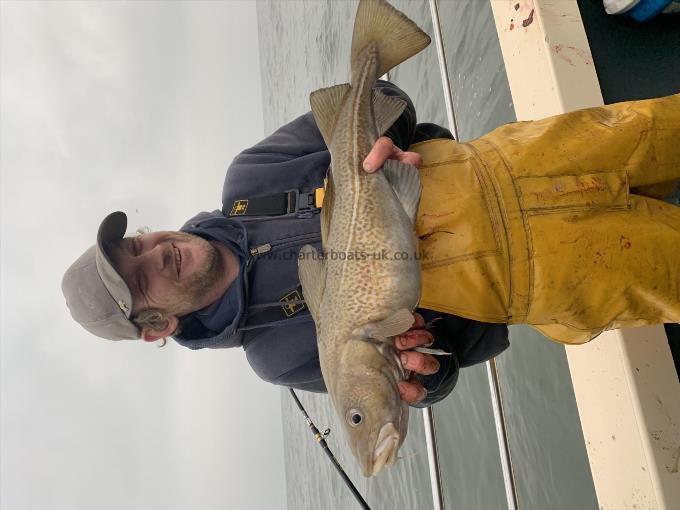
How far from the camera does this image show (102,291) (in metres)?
3.10

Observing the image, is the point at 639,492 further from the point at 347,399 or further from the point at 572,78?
the point at 572,78

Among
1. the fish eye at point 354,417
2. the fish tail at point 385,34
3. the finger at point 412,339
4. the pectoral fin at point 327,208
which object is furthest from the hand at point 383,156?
the fish eye at point 354,417

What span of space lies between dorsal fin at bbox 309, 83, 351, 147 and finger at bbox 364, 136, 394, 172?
0.31 m

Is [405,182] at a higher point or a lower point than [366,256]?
higher

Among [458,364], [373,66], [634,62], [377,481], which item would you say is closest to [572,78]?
[634,62]

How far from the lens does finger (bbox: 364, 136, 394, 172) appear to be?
2430mm

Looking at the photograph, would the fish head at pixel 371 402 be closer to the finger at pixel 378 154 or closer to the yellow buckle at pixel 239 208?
the finger at pixel 378 154

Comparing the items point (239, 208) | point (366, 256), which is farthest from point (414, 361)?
point (239, 208)

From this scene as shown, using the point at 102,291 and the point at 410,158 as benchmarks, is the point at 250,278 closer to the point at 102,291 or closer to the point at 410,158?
the point at 102,291

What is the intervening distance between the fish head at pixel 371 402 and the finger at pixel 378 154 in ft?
2.86

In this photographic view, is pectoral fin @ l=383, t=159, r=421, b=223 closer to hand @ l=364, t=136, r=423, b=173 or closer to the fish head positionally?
hand @ l=364, t=136, r=423, b=173

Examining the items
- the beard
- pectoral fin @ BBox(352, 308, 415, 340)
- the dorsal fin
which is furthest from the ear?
the dorsal fin

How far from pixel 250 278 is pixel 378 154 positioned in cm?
111

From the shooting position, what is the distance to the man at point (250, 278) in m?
2.84
